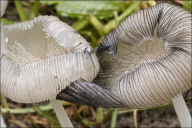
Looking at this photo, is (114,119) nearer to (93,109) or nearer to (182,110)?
(93,109)

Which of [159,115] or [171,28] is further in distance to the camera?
[159,115]

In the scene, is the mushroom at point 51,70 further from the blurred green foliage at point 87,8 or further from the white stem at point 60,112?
the blurred green foliage at point 87,8

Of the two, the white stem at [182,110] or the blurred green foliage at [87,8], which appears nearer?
the white stem at [182,110]

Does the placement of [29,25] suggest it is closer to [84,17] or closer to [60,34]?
[60,34]

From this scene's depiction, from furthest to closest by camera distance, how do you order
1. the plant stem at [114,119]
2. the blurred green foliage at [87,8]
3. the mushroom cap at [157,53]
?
the blurred green foliage at [87,8]
the plant stem at [114,119]
the mushroom cap at [157,53]

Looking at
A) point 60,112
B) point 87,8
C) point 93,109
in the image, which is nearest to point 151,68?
point 60,112

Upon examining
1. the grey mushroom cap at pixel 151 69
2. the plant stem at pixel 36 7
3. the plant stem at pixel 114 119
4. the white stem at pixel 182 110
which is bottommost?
the plant stem at pixel 114 119

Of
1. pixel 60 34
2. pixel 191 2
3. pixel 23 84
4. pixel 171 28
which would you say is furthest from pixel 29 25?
pixel 191 2

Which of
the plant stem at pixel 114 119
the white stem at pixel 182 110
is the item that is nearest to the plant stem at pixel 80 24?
the plant stem at pixel 114 119

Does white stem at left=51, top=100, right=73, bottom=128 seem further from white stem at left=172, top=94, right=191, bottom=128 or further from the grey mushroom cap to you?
white stem at left=172, top=94, right=191, bottom=128
